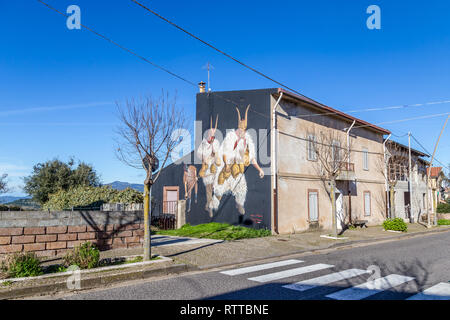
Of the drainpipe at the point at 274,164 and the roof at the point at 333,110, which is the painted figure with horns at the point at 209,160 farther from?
the roof at the point at 333,110

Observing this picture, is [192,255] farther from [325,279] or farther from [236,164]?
[236,164]

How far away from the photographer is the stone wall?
836 cm

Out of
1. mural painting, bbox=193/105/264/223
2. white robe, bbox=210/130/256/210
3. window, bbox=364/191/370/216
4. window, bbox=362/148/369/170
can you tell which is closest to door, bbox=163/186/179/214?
mural painting, bbox=193/105/264/223

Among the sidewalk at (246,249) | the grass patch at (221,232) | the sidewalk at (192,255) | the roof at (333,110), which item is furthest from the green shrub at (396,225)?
the grass patch at (221,232)

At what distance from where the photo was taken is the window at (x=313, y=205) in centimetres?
1770

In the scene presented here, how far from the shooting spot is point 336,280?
715cm

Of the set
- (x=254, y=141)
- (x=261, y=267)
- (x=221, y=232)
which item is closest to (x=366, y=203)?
(x=254, y=141)

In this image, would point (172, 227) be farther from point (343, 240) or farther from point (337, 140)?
point (337, 140)

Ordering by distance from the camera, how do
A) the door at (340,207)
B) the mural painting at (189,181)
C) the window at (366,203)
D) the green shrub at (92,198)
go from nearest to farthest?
the green shrub at (92,198)
the mural painting at (189,181)
the door at (340,207)
the window at (366,203)

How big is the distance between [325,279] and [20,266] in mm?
6164

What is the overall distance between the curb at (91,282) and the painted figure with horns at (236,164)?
8.66 meters

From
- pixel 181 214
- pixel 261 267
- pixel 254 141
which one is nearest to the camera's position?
pixel 261 267

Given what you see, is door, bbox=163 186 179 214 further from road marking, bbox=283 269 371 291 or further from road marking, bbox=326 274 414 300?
road marking, bbox=326 274 414 300
